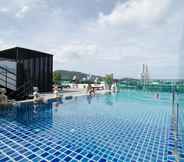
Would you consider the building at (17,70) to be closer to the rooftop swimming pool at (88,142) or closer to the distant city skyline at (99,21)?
the distant city skyline at (99,21)

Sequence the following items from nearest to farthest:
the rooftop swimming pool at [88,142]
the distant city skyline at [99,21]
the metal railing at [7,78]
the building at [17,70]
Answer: the rooftop swimming pool at [88,142]
the distant city skyline at [99,21]
the building at [17,70]
the metal railing at [7,78]

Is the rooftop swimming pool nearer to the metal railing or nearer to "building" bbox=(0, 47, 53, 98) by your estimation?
"building" bbox=(0, 47, 53, 98)

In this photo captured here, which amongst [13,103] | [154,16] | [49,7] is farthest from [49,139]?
[154,16]

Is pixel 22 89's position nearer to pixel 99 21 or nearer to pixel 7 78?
pixel 7 78

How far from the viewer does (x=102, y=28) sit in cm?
932

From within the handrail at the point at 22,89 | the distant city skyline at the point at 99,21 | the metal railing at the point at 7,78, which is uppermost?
the distant city skyline at the point at 99,21

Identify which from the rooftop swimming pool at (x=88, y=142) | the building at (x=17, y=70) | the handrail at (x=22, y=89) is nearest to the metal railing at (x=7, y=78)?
the building at (x=17, y=70)

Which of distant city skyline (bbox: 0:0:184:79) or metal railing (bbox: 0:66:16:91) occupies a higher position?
distant city skyline (bbox: 0:0:184:79)

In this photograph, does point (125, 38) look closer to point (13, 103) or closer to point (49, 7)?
point (49, 7)

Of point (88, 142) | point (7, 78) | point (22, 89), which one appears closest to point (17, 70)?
point (7, 78)

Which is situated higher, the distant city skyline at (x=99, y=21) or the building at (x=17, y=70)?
the distant city skyline at (x=99, y=21)

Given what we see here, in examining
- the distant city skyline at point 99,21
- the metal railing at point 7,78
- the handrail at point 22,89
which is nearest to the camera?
the distant city skyline at point 99,21

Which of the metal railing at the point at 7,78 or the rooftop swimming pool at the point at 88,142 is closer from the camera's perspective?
the rooftop swimming pool at the point at 88,142

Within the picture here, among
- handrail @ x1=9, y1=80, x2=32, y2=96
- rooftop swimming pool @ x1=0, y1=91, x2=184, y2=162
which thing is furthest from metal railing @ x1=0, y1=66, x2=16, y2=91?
rooftop swimming pool @ x1=0, y1=91, x2=184, y2=162
